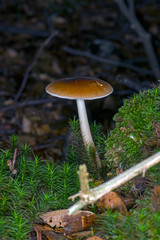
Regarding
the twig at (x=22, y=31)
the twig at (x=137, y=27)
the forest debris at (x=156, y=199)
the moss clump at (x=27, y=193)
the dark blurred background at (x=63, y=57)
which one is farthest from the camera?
the twig at (x=22, y=31)

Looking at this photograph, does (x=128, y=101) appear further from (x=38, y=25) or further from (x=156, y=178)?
(x=38, y=25)

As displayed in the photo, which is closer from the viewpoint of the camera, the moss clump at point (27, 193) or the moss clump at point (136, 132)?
the moss clump at point (27, 193)

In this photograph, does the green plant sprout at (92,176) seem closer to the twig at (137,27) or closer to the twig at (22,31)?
the twig at (137,27)

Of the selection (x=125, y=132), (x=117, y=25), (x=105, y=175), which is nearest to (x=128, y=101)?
(x=125, y=132)

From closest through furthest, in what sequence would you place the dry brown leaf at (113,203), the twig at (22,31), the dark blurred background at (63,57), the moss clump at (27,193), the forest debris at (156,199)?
the forest debris at (156,199) → the moss clump at (27,193) → the dry brown leaf at (113,203) → the dark blurred background at (63,57) → the twig at (22,31)

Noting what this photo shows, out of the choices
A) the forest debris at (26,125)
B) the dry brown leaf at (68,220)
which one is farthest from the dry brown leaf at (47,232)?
the forest debris at (26,125)

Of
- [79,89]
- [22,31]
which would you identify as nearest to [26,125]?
[79,89]
